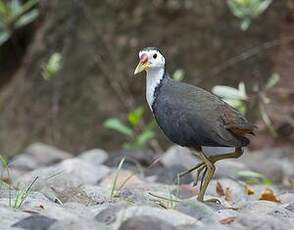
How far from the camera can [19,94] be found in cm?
795

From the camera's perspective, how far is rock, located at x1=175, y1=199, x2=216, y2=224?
305 centimetres

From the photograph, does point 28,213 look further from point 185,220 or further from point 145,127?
point 145,127

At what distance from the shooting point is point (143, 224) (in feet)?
8.66

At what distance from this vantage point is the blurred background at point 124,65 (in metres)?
7.07

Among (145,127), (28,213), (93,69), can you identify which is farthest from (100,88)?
(28,213)

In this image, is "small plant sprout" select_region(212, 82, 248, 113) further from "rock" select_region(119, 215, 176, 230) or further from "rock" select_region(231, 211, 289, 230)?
"rock" select_region(119, 215, 176, 230)

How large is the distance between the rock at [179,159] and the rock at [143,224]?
123 inches

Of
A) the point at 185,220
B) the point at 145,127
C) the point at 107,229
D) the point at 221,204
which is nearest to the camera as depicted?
the point at 107,229

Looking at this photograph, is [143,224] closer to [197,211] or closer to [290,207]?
[197,211]

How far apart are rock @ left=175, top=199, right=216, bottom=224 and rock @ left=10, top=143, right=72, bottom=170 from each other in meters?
3.44

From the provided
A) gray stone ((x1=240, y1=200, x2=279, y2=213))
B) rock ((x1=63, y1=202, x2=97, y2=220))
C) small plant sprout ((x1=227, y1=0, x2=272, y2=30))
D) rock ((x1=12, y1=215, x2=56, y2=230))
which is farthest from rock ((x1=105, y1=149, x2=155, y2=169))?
rock ((x1=12, y1=215, x2=56, y2=230))

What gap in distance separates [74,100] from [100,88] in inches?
11.9

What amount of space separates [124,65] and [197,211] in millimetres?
4479

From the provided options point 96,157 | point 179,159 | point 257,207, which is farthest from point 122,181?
point 257,207
